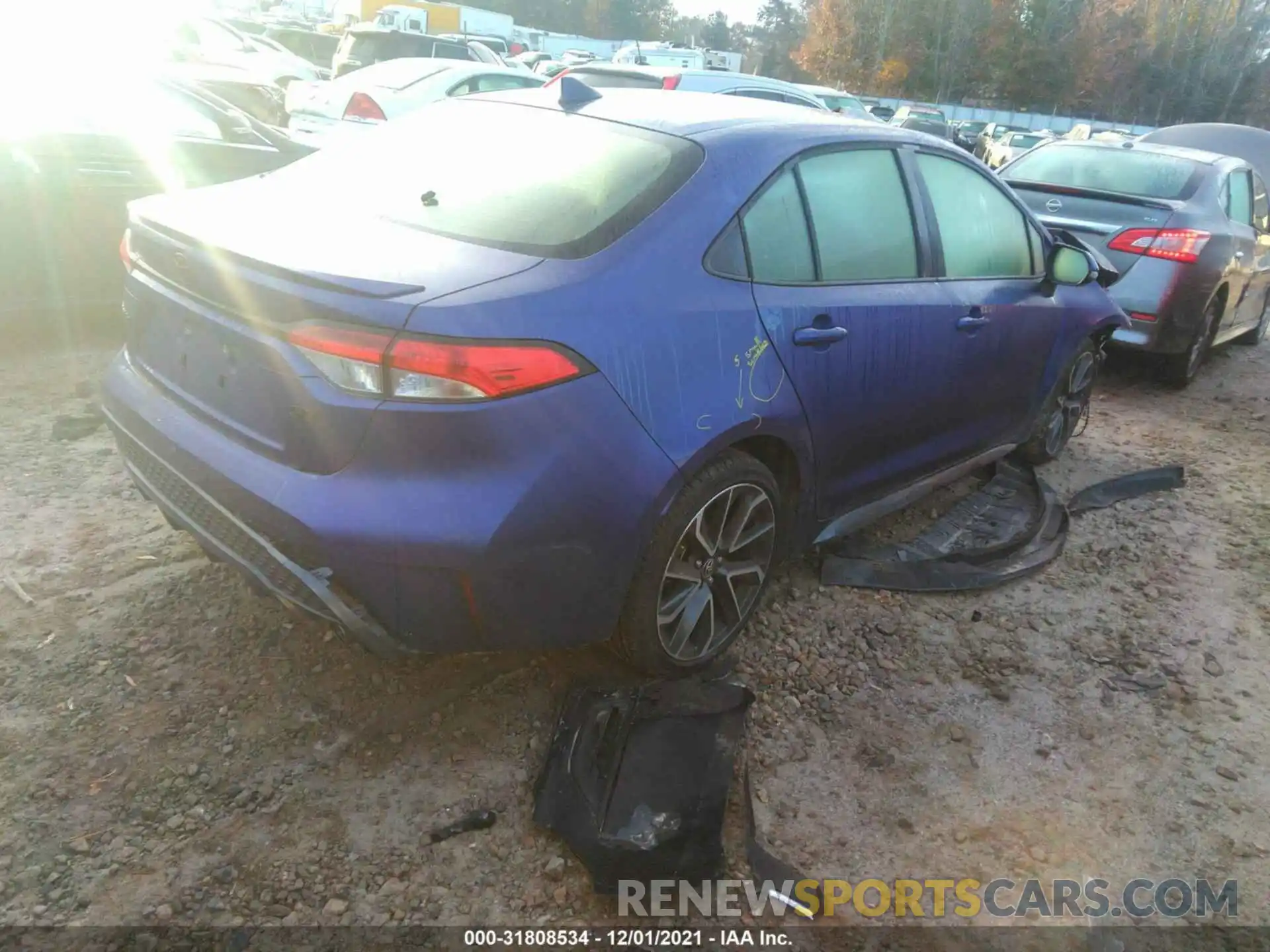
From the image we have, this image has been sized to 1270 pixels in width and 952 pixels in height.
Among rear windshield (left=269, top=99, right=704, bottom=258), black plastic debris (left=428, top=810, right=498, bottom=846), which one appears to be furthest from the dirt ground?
rear windshield (left=269, top=99, right=704, bottom=258)

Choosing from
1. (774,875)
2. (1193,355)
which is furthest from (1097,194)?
(774,875)

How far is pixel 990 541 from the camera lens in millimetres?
4195

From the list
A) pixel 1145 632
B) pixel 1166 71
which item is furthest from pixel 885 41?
pixel 1145 632

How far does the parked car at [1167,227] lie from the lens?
612 centimetres

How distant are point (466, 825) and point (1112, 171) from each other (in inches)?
262

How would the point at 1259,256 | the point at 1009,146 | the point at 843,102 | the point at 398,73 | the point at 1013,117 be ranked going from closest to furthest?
the point at 1259,256 < the point at 398,73 < the point at 843,102 < the point at 1009,146 < the point at 1013,117

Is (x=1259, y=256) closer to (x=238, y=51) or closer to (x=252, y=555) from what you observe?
(x=252, y=555)

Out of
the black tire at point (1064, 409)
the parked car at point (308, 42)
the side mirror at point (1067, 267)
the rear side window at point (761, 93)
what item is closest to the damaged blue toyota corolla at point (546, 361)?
A: the side mirror at point (1067, 267)

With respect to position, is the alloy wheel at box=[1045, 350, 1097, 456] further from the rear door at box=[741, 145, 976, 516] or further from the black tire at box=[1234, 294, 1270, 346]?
the black tire at box=[1234, 294, 1270, 346]

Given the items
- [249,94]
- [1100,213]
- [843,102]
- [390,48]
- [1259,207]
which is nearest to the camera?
[1100,213]

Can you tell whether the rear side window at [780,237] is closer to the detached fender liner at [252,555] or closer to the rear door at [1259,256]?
the detached fender liner at [252,555]

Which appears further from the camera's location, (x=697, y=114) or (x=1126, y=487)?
(x=1126, y=487)

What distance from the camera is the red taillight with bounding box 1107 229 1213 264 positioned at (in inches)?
240

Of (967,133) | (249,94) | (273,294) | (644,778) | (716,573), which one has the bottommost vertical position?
(967,133)
